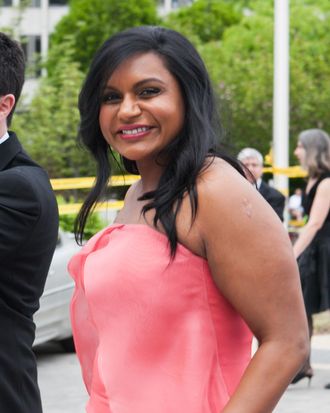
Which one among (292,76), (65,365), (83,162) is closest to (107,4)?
(292,76)

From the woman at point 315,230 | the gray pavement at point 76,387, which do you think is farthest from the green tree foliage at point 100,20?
the woman at point 315,230

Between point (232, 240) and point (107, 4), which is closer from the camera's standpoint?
point (232, 240)

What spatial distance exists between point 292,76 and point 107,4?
1531cm

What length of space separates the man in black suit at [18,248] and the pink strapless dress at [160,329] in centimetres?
60

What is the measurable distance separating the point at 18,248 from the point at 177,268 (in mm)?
832

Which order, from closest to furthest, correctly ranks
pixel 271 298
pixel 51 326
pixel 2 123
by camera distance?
pixel 271 298
pixel 2 123
pixel 51 326

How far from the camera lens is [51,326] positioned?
10.3m

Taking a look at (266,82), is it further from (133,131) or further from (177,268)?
(177,268)

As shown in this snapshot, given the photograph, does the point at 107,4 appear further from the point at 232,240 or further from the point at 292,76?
the point at 232,240

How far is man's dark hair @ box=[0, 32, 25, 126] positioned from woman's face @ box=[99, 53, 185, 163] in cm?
78

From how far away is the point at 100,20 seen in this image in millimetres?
54219

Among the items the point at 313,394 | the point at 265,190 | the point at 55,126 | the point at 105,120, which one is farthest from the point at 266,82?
the point at 105,120

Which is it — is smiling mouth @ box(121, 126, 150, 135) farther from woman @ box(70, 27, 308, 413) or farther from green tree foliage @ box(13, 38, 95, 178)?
green tree foliage @ box(13, 38, 95, 178)

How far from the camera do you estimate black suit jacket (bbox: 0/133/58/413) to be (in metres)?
3.11
